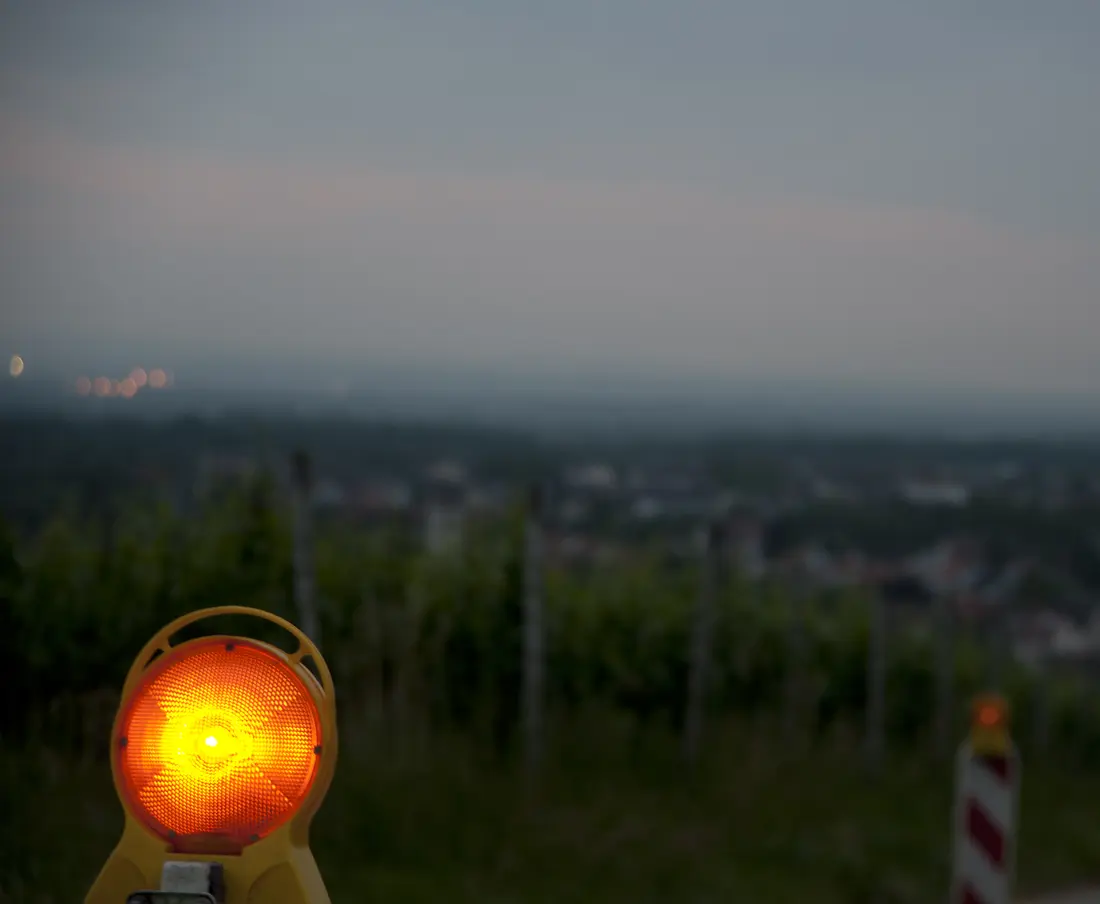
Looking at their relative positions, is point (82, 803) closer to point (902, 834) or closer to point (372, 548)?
point (372, 548)

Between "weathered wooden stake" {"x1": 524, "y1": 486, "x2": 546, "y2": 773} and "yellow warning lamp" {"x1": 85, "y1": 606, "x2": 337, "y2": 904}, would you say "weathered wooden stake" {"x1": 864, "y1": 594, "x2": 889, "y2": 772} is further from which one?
"yellow warning lamp" {"x1": 85, "y1": 606, "x2": 337, "y2": 904}

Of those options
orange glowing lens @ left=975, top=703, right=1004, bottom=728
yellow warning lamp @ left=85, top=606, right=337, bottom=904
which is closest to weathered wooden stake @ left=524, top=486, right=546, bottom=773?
orange glowing lens @ left=975, top=703, right=1004, bottom=728

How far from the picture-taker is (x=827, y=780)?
9.29m

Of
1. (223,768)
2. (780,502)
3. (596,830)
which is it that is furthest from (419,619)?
(780,502)

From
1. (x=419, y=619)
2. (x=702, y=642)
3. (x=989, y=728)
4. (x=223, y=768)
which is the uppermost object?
(x=223, y=768)

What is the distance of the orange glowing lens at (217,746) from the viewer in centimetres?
212

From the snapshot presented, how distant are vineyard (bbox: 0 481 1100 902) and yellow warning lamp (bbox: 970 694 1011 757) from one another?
2009 millimetres

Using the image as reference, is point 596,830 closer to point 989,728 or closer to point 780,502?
point 989,728

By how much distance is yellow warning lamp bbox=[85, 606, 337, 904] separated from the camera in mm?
2104

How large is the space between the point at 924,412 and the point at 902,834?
1089cm

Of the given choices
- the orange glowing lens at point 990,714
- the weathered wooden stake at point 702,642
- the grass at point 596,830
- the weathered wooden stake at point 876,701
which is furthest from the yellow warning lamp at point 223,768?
the weathered wooden stake at point 876,701

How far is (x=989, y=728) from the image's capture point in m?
4.85

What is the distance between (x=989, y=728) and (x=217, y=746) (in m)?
3.51

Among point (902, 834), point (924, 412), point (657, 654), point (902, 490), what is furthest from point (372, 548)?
point (924, 412)
